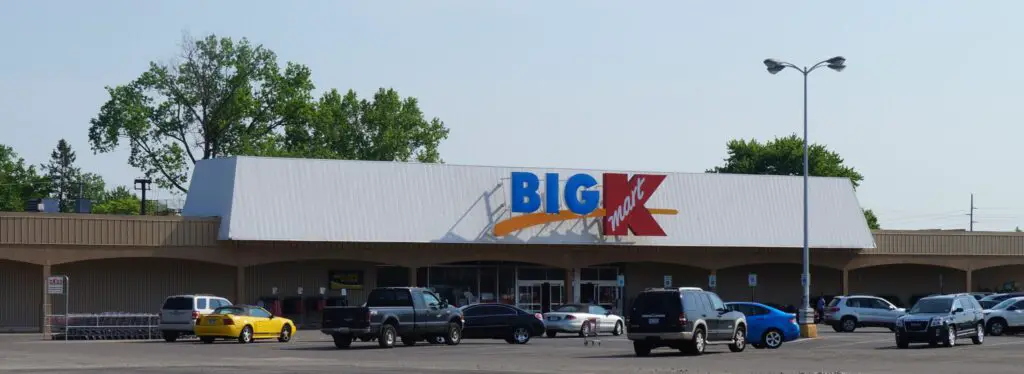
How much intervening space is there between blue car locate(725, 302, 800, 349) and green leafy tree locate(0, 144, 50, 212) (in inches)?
3510

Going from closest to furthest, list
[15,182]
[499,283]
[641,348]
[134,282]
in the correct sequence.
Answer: [641,348] → [134,282] → [499,283] → [15,182]

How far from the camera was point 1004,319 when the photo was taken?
165ft

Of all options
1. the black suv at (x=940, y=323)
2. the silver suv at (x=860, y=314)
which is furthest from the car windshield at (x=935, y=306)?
the silver suv at (x=860, y=314)

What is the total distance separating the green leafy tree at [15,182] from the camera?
11900cm

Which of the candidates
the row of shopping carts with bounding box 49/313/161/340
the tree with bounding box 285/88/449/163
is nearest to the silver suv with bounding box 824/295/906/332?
the row of shopping carts with bounding box 49/313/161/340

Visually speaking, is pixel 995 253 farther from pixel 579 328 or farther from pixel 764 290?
pixel 579 328

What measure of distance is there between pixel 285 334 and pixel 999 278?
1823 inches

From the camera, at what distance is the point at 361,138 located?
97.1 meters

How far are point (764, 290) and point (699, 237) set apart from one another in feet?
23.6

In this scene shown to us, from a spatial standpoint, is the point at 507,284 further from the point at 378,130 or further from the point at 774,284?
the point at 378,130

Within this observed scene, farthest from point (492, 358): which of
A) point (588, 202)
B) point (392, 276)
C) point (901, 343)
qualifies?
point (588, 202)

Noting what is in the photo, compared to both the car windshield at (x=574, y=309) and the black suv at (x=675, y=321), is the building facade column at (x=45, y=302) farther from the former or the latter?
the black suv at (x=675, y=321)

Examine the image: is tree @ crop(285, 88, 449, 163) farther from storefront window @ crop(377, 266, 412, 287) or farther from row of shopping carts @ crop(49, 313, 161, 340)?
row of shopping carts @ crop(49, 313, 161, 340)

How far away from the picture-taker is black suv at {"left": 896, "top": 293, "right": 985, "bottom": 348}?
1604 inches
